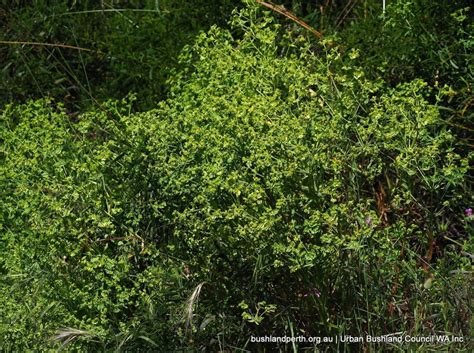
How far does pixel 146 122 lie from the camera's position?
14.4 feet

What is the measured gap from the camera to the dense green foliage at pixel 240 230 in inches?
159

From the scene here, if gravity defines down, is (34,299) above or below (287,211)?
below

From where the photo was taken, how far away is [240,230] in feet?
12.8

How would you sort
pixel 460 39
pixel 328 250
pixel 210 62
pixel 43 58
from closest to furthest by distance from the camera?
pixel 328 250
pixel 210 62
pixel 460 39
pixel 43 58

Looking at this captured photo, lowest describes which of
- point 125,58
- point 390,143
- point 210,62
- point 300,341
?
point 125,58

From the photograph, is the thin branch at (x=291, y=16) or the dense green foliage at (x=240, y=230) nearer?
the dense green foliage at (x=240, y=230)

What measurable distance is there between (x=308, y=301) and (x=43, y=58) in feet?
10.3

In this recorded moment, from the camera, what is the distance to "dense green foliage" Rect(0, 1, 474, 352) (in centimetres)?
404

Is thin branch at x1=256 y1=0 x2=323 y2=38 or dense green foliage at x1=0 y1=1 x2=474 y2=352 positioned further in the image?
thin branch at x1=256 y1=0 x2=323 y2=38

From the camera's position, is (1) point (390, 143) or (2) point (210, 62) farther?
(2) point (210, 62)

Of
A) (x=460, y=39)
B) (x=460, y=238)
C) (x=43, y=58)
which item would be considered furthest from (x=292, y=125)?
(x=43, y=58)

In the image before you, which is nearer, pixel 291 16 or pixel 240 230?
pixel 240 230

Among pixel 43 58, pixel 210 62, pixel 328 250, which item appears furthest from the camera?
A: pixel 43 58

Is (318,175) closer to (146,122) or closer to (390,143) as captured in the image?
(390,143)
